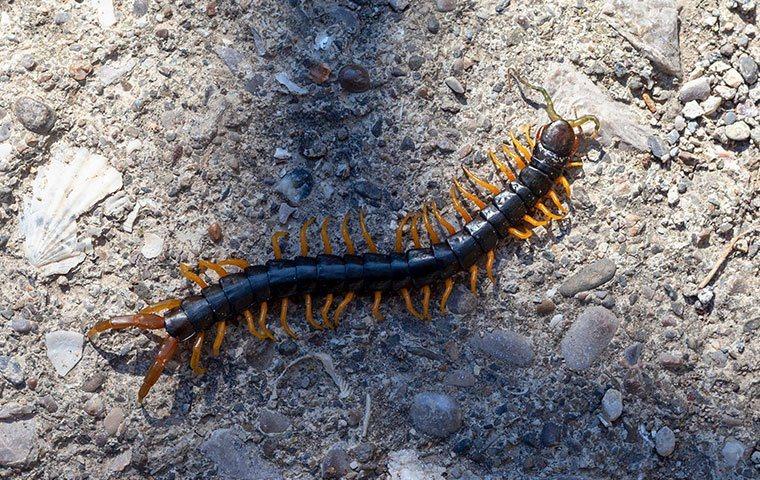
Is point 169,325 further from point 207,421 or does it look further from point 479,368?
point 479,368

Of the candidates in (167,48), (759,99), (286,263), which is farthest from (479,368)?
(167,48)

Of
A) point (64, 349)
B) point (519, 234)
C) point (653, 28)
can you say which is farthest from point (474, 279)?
point (64, 349)

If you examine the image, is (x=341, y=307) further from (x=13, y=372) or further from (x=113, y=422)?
(x=13, y=372)

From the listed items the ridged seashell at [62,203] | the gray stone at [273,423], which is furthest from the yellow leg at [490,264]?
the ridged seashell at [62,203]

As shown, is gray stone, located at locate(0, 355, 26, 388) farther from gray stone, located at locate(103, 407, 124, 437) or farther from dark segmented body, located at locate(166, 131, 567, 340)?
dark segmented body, located at locate(166, 131, 567, 340)

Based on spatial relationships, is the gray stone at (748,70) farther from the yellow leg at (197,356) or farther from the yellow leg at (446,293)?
the yellow leg at (197,356)
